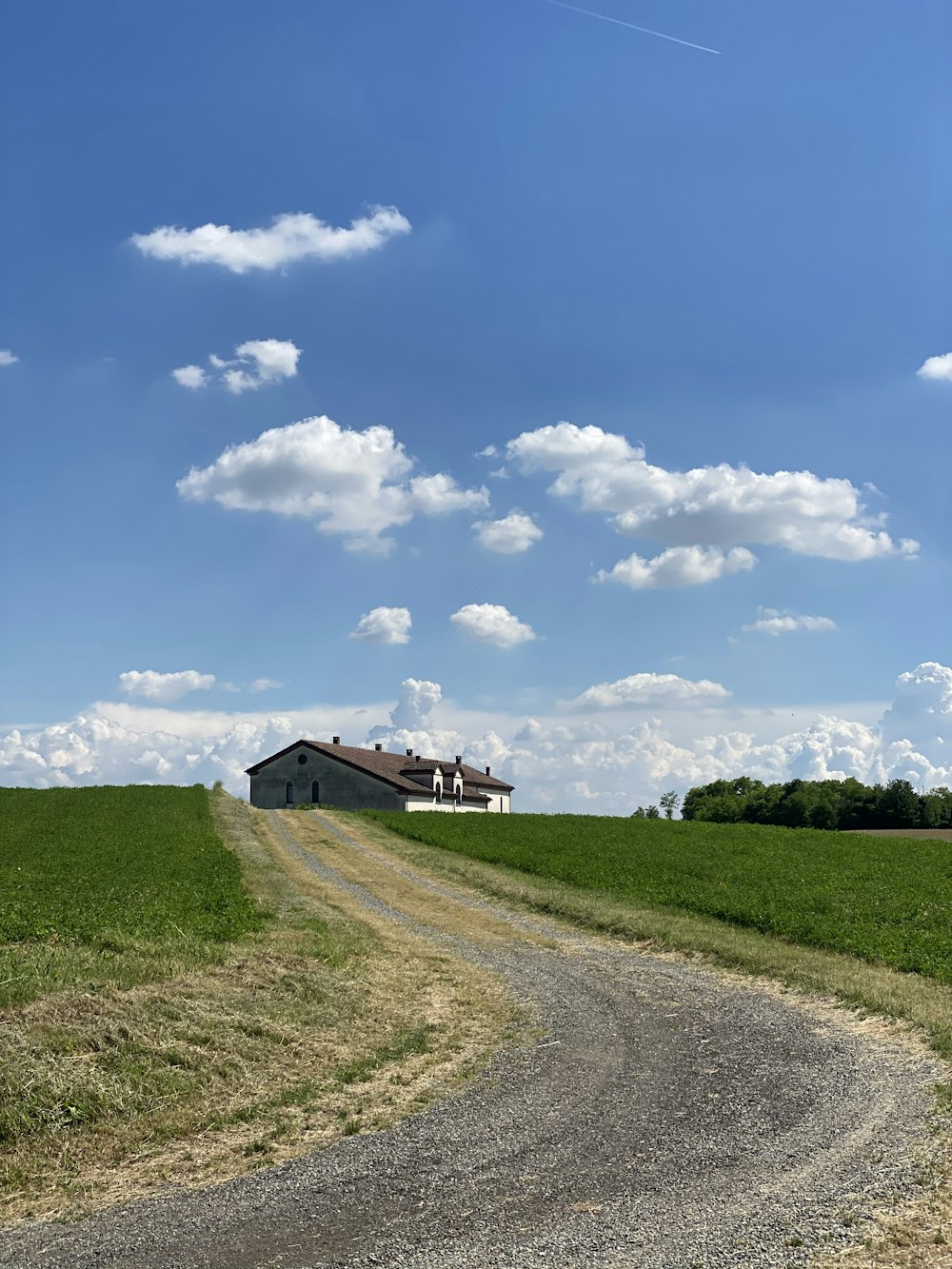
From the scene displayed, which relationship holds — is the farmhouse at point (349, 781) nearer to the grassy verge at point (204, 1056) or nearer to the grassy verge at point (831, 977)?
the grassy verge at point (831, 977)

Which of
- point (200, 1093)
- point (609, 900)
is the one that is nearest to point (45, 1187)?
point (200, 1093)

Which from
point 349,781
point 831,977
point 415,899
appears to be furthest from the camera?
point 349,781

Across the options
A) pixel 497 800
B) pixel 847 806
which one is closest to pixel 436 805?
pixel 497 800

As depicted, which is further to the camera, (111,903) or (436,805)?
(436,805)

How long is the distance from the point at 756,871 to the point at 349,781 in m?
62.1

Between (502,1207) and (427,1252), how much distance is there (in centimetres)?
106

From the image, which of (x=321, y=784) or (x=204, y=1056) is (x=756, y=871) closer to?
(x=204, y=1056)

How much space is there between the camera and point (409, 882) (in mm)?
34781

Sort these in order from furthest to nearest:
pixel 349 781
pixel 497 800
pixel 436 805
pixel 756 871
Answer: pixel 497 800, pixel 436 805, pixel 349 781, pixel 756 871

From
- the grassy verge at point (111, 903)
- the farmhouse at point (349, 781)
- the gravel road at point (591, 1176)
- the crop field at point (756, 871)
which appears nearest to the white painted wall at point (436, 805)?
the farmhouse at point (349, 781)

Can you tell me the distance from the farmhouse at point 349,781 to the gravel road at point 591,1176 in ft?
247

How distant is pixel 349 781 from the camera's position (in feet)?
303

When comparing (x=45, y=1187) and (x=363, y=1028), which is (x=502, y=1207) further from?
(x=363, y=1028)

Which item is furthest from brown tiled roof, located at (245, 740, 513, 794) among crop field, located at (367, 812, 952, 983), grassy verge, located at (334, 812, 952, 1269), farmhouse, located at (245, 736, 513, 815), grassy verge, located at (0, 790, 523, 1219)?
grassy verge, located at (0, 790, 523, 1219)
